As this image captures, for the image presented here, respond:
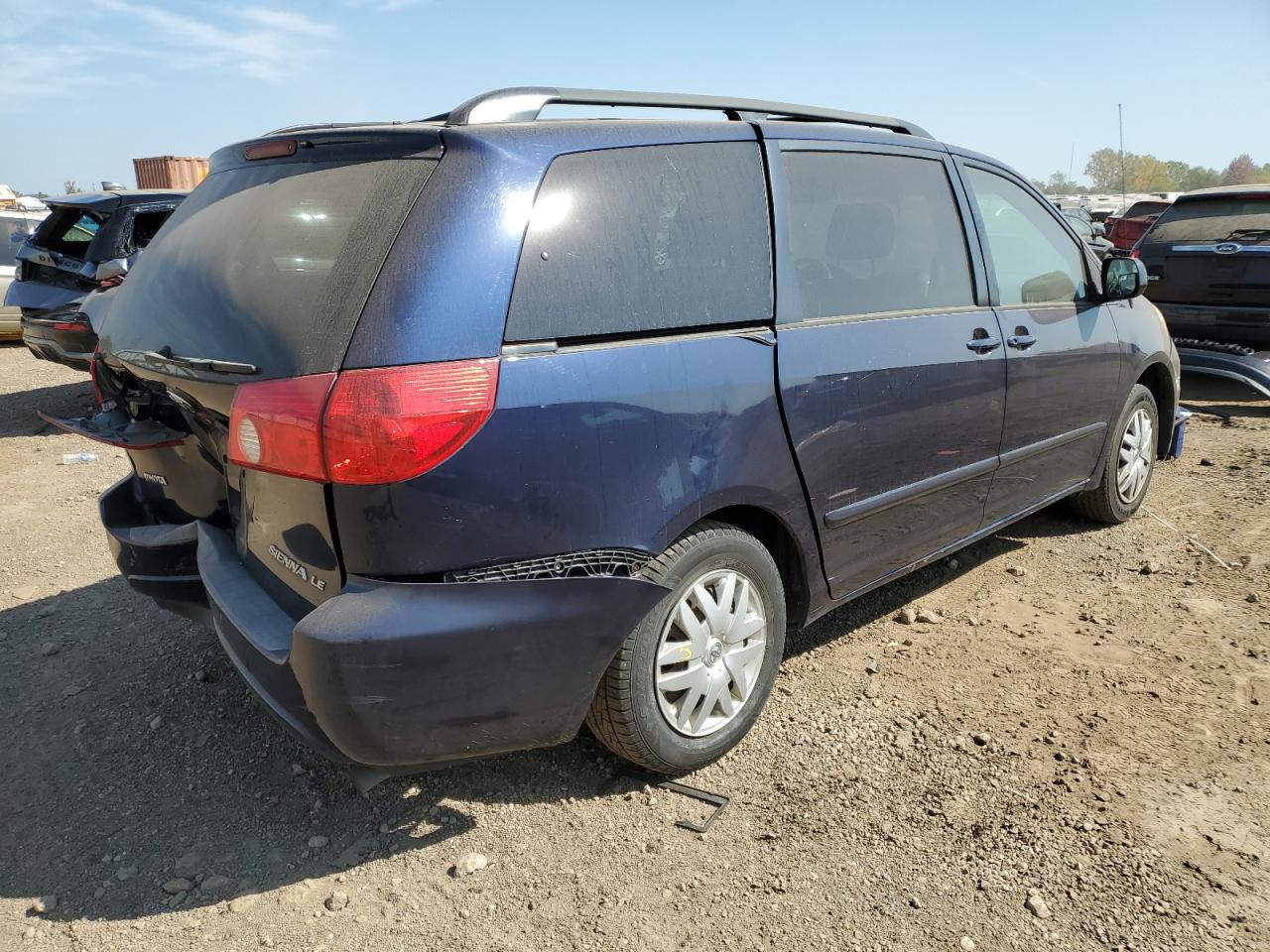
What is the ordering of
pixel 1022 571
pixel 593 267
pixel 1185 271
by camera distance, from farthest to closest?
1. pixel 1185 271
2. pixel 1022 571
3. pixel 593 267

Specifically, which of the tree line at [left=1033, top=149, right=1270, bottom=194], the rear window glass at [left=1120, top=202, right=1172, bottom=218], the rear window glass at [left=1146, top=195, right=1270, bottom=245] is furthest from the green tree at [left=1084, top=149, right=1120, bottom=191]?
the rear window glass at [left=1146, top=195, right=1270, bottom=245]

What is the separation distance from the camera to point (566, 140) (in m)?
2.47

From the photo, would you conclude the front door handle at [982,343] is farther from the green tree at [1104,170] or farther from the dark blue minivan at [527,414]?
the green tree at [1104,170]

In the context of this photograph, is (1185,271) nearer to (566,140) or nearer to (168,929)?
(566,140)

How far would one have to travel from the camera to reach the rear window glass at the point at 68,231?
848 centimetres

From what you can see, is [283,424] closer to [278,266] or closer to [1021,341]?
[278,266]

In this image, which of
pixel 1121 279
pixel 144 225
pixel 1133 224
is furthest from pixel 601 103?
pixel 1133 224

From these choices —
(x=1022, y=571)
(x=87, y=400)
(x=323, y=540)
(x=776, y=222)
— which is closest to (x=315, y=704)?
(x=323, y=540)

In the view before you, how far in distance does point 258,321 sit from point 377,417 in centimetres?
48

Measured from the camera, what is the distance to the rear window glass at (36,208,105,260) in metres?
8.48

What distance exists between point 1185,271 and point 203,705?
27.7 feet

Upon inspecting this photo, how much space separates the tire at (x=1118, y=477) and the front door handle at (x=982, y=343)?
144cm

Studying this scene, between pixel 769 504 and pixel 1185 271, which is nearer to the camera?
pixel 769 504

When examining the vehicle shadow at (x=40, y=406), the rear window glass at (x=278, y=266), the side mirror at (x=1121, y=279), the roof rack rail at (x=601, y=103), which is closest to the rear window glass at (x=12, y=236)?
the vehicle shadow at (x=40, y=406)
